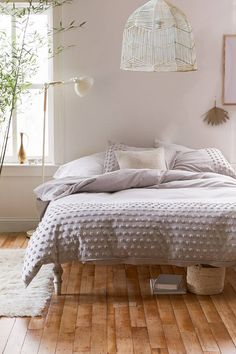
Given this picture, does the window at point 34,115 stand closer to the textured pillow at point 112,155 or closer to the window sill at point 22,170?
the window sill at point 22,170

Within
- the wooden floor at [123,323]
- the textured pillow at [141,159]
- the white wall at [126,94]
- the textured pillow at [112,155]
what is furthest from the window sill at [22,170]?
the wooden floor at [123,323]

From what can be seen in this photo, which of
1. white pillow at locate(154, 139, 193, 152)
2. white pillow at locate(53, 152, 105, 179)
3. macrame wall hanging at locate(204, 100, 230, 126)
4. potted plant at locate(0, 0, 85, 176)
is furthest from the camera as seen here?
macrame wall hanging at locate(204, 100, 230, 126)

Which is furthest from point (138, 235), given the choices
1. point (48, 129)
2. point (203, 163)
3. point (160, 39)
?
point (48, 129)

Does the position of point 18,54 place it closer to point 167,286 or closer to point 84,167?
point 84,167

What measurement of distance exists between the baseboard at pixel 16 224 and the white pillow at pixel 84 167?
2.29ft

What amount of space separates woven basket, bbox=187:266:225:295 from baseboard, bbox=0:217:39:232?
2.49 meters

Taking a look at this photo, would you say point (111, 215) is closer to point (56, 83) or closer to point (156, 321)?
point (156, 321)

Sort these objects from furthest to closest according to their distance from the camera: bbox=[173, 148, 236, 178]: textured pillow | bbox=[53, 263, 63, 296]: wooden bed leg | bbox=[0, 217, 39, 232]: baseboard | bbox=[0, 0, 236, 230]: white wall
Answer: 1. bbox=[0, 217, 39, 232]: baseboard
2. bbox=[0, 0, 236, 230]: white wall
3. bbox=[173, 148, 236, 178]: textured pillow
4. bbox=[53, 263, 63, 296]: wooden bed leg

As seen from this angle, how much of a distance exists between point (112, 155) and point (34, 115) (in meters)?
1.10

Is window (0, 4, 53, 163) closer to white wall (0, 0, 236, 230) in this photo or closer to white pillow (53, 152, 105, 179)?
white wall (0, 0, 236, 230)

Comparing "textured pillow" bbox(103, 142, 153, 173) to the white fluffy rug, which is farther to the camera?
"textured pillow" bbox(103, 142, 153, 173)

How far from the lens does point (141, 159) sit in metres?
5.89

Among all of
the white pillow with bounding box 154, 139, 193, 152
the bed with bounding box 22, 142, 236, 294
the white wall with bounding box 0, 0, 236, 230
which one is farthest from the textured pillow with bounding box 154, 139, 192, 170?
the bed with bounding box 22, 142, 236, 294

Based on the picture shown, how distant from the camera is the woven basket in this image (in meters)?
4.47
